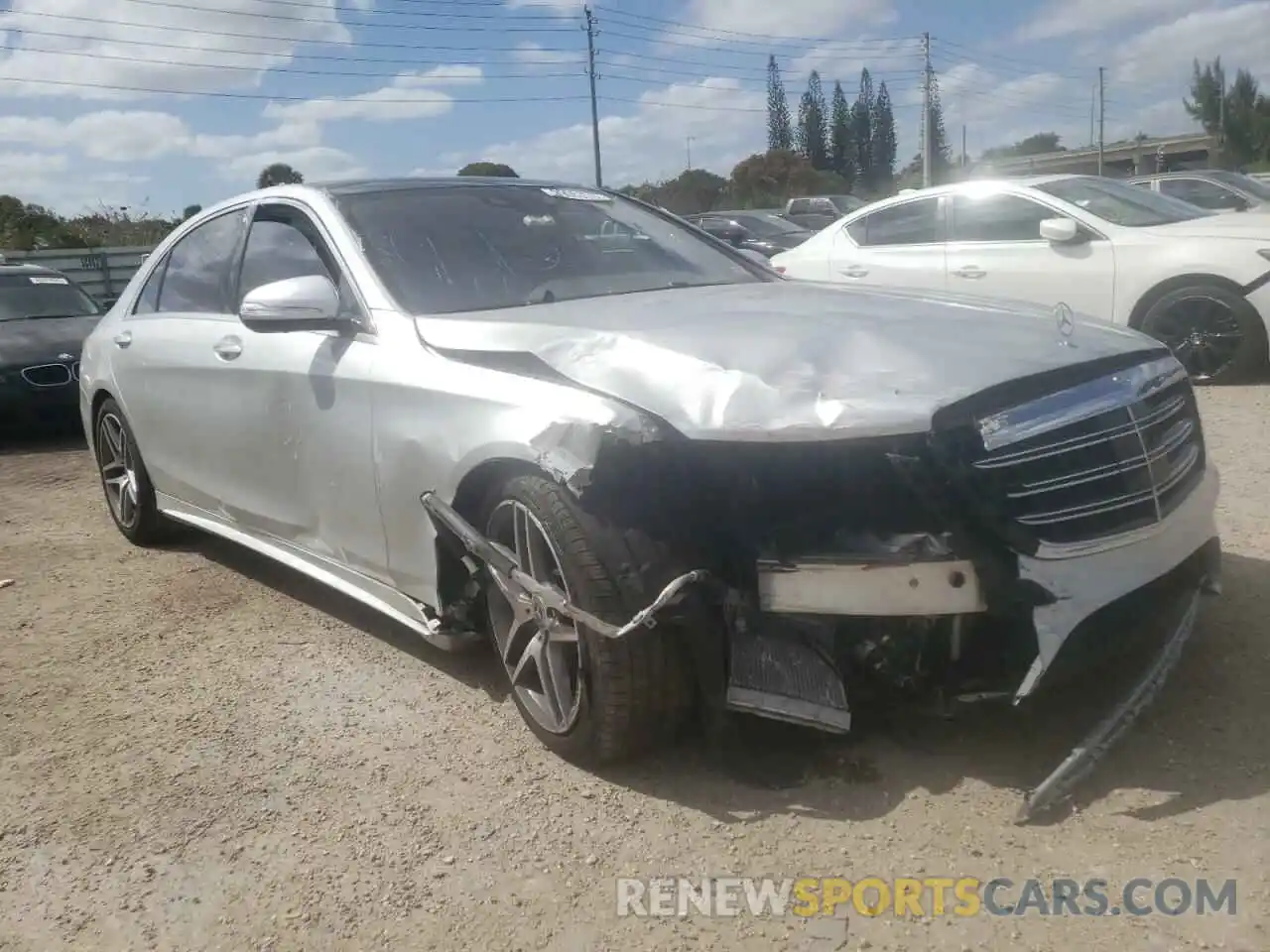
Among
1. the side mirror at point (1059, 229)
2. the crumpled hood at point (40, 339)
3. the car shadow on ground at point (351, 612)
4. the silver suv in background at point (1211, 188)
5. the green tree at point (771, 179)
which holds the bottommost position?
the car shadow on ground at point (351, 612)

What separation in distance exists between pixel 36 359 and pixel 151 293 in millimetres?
4625

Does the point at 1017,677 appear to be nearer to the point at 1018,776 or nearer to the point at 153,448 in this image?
the point at 1018,776

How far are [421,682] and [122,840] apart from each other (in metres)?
1.02

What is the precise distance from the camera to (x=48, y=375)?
8992 millimetres

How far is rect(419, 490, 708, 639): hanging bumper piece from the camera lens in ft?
8.61

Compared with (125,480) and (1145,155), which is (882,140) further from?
(125,480)

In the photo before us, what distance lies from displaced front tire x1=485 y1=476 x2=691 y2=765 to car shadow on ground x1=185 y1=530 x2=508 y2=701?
1.68 feet

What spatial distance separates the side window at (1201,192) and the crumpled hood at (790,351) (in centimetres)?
1301

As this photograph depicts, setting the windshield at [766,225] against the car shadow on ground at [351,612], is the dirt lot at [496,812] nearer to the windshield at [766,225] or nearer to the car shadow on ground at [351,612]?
the car shadow on ground at [351,612]

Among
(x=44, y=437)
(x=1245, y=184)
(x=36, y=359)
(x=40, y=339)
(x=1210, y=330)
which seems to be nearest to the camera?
(x=1210, y=330)

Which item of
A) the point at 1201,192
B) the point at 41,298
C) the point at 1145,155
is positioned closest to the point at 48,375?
the point at 41,298

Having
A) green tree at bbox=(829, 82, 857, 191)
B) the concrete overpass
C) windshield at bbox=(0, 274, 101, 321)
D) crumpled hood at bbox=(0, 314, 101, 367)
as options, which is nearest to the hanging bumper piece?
crumpled hood at bbox=(0, 314, 101, 367)

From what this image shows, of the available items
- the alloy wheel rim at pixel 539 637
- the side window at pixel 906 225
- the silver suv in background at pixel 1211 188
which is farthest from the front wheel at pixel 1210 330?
the silver suv in background at pixel 1211 188

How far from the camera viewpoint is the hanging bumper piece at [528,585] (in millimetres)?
2623
